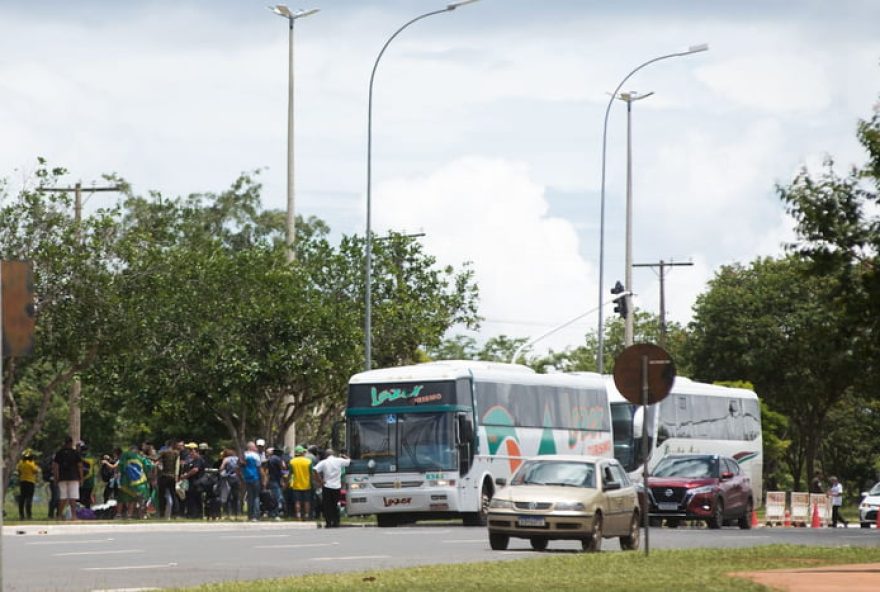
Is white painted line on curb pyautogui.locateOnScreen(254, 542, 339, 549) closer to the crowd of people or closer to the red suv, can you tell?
the crowd of people

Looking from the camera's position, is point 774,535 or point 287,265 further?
point 287,265

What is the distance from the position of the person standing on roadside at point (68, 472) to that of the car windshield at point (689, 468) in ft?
42.6

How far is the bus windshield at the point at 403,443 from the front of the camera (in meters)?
40.3

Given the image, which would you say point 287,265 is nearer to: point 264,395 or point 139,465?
point 264,395

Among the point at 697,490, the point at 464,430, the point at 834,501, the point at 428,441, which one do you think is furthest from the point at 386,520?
the point at 834,501

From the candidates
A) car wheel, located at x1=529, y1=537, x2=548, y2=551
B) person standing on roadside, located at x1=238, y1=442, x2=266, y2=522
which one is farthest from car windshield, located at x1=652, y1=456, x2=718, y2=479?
car wheel, located at x1=529, y1=537, x2=548, y2=551

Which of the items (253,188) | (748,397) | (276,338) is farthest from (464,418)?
(253,188)

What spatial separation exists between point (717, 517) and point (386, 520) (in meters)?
7.22

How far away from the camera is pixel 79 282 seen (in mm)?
41469

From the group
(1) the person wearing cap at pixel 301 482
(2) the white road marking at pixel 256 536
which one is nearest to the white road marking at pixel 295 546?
(2) the white road marking at pixel 256 536

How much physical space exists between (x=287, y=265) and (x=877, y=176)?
35.5 meters

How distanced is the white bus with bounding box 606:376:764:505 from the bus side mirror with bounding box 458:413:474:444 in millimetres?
7934

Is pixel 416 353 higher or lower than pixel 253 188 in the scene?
lower

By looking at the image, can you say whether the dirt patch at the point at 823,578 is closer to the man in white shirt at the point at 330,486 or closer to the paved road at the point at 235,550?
the paved road at the point at 235,550
